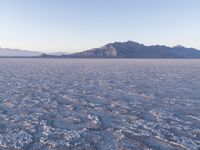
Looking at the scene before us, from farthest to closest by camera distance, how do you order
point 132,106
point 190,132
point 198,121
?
point 132,106 → point 198,121 → point 190,132

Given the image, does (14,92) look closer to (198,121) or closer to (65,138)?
(65,138)

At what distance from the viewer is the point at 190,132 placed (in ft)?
68.6

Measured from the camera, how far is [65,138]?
766 inches

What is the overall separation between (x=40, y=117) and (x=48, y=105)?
5047 mm

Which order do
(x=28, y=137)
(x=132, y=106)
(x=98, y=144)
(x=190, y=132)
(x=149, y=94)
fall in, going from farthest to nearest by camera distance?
1. (x=149, y=94)
2. (x=132, y=106)
3. (x=190, y=132)
4. (x=28, y=137)
5. (x=98, y=144)

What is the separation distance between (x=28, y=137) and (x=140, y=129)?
27.1 ft

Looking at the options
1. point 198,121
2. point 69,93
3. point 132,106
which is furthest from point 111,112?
point 69,93

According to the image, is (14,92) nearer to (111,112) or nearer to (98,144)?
(111,112)

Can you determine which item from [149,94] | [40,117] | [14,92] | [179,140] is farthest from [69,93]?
[179,140]

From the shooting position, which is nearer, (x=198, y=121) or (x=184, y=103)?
(x=198, y=121)

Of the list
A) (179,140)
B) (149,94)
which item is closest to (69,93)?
(149,94)

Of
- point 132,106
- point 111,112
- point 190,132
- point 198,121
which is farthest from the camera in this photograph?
point 132,106

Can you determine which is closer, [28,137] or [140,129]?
[28,137]

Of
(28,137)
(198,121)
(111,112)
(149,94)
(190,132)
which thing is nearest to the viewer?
(28,137)
